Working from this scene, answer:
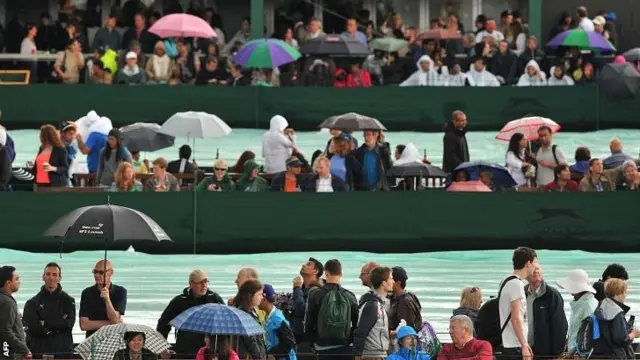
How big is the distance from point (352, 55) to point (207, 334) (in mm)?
22403

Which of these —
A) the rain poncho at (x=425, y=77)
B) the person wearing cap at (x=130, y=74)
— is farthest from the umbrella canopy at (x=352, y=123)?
the person wearing cap at (x=130, y=74)

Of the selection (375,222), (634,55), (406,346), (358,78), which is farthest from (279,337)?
(634,55)

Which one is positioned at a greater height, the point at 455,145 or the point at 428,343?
the point at 455,145

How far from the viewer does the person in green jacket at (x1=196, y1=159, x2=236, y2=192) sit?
27891 mm

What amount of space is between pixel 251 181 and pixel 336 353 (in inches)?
414

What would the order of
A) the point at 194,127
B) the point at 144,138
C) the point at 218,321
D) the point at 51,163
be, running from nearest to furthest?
the point at 218,321 → the point at 51,163 → the point at 144,138 → the point at 194,127

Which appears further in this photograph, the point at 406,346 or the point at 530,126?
the point at 530,126

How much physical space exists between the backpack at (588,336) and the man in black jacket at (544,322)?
437 mm

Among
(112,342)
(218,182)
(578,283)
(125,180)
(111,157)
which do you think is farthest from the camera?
(111,157)

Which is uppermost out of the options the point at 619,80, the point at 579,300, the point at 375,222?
the point at 619,80

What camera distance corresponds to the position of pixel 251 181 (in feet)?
92.4

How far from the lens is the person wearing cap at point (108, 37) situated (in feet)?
131

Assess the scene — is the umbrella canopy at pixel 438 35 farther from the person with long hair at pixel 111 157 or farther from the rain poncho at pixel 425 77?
the person with long hair at pixel 111 157

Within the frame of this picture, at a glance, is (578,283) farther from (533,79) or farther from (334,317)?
(533,79)
